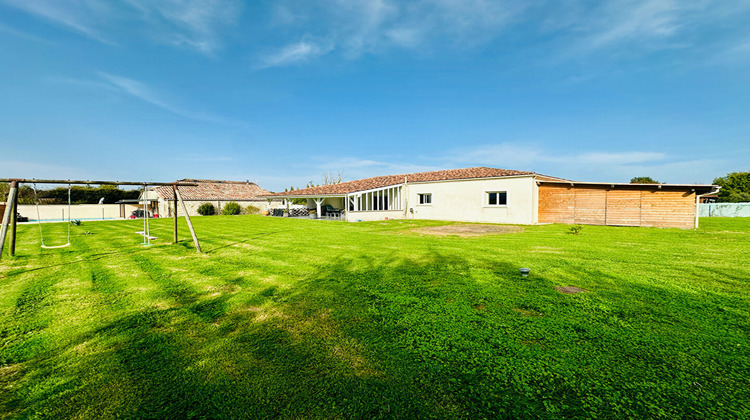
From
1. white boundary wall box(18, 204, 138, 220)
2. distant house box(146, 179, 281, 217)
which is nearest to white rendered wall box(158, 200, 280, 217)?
distant house box(146, 179, 281, 217)

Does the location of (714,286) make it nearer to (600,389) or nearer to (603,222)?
(600,389)

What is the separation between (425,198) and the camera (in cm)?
2506

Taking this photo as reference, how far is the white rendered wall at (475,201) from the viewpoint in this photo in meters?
19.1

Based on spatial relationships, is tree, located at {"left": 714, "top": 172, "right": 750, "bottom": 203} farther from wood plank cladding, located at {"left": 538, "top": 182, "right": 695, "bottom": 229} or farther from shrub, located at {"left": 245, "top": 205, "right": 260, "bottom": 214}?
shrub, located at {"left": 245, "top": 205, "right": 260, "bottom": 214}

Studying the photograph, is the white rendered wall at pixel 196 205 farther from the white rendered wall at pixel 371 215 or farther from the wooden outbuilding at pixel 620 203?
the wooden outbuilding at pixel 620 203

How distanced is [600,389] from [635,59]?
25710 mm

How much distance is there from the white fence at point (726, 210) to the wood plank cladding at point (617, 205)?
66.7 ft

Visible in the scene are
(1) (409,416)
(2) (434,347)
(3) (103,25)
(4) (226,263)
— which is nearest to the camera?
(1) (409,416)

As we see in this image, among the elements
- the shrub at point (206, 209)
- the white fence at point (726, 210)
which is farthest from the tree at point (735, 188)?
the shrub at point (206, 209)

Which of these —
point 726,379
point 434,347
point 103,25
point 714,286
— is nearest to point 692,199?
point 714,286

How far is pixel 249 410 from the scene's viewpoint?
217 cm

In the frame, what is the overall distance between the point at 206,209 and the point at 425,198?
26.2 m

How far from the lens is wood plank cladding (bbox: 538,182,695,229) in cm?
1617

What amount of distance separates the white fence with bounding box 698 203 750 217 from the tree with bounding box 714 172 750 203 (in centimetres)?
1146
